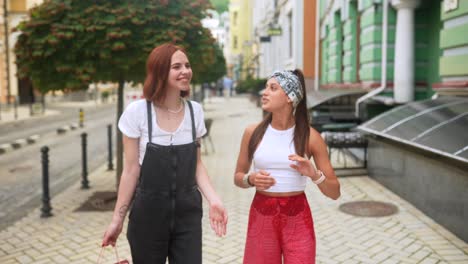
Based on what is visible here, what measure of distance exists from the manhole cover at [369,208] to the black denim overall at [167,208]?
4.66 meters

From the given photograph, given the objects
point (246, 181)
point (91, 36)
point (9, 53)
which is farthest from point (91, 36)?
point (9, 53)

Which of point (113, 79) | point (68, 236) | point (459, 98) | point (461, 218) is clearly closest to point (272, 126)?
point (461, 218)

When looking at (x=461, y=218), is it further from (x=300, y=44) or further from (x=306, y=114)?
(x=300, y=44)

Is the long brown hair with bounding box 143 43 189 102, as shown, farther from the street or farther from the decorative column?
the decorative column

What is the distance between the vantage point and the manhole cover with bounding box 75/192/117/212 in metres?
7.86

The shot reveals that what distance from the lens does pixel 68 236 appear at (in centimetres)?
649

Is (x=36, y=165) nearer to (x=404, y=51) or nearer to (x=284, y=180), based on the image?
(x=404, y=51)

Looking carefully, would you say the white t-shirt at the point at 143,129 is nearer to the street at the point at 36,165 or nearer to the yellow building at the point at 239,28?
the street at the point at 36,165

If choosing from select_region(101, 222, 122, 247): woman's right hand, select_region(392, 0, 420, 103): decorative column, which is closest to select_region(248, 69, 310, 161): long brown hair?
select_region(101, 222, 122, 247): woman's right hand

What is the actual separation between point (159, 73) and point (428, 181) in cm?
511

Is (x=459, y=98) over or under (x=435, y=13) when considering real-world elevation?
under

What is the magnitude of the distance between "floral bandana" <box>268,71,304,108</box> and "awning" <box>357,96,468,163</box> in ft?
10.5

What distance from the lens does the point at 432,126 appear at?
288 inches

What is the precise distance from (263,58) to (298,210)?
40559mm
